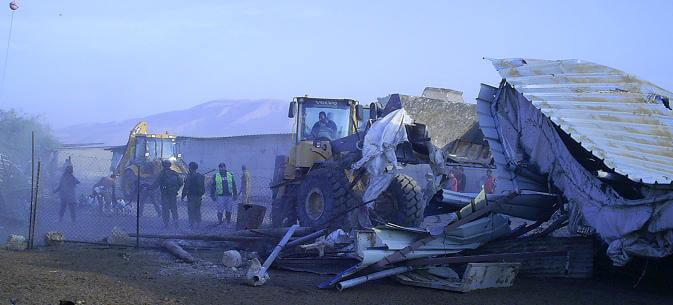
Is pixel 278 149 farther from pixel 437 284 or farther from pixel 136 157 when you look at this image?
pixel 437 284

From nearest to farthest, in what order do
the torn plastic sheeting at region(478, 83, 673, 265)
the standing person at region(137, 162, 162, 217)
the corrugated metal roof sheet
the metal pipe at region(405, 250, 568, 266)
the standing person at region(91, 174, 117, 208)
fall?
1. the torn plastic sheeting at region(478, 83, 673, 265)
2. the corrugated metal roof sheet
3. the metal pipe at region(405, 250, 568, 266)
4. the standing person at region(137, 162, 162, 217)
5. the standing person at region(91, 174, 117, 208)

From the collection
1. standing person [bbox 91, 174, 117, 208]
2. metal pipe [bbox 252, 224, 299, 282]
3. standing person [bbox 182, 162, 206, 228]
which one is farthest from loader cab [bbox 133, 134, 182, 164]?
metal pipe [bbox 252, 224, 299, 282]

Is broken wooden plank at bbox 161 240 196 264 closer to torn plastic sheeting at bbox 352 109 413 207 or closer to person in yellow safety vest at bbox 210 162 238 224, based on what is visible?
torn plastic sheeting at bbox 352 109 413 207

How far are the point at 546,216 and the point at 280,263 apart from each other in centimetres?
377

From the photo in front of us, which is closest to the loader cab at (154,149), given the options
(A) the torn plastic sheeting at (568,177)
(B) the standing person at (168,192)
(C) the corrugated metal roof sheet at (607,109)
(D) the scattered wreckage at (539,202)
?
(B) the standing person at (168,192)

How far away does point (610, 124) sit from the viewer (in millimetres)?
9289

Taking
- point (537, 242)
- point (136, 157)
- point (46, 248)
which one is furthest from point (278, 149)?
point (537, 242)

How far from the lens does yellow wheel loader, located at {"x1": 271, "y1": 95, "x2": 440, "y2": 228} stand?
13461 millimetres

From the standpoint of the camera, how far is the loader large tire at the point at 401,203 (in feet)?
46.2

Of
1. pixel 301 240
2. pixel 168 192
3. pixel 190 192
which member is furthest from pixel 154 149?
pixel 301 240

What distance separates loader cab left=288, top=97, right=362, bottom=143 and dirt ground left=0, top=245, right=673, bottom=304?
5.54 meters

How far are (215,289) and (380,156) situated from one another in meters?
5.35

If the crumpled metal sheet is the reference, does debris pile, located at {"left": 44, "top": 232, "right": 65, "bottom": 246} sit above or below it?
below

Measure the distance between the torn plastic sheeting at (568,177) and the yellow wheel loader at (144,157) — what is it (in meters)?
14.6
